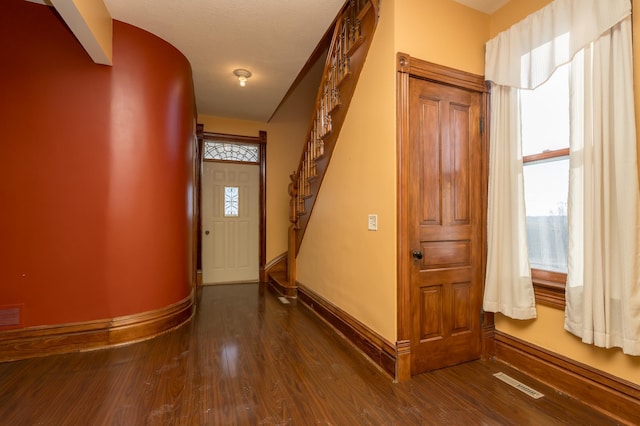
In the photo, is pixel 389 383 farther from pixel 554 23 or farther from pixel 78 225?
pixel 78 225

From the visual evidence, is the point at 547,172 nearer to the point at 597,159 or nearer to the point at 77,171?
the point at 597,159

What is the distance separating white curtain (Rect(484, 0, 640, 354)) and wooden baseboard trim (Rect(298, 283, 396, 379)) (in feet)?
3.16

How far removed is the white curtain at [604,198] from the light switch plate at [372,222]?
1.17 metres

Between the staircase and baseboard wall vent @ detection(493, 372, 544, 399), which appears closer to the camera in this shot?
baseboard wall vent @ detection(493, 372, 544, 399)

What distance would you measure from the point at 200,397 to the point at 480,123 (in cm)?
271

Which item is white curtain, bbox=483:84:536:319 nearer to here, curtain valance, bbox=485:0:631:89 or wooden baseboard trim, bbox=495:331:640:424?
curtain valance, bbox=485:0:631:89

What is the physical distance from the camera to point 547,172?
205cm

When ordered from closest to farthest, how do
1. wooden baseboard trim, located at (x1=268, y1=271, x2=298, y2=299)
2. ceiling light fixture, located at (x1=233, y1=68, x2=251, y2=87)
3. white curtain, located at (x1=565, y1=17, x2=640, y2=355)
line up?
white curtain, located at (x1=565, y1=17, x2=640, y2=355) < ceiling light fixture, located at (x1=233, y1=68, x2=251, y2=87) < wooden baseboard trim, located at (x1=268, y1=271, x2=298, y2=299)

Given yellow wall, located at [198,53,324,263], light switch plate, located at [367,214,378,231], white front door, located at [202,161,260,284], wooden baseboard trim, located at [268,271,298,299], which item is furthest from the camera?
yellow wall, located at [198,53,324,263]

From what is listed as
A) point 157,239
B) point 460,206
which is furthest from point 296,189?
point 460,206

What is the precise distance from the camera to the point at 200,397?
6.05 feet

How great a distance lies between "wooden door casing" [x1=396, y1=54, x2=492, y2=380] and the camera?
205 centimetres

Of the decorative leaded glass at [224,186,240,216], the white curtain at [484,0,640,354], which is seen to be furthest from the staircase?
the decorative leaded glass at [224,186,240,216]

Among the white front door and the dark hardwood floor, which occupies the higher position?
the white front door
